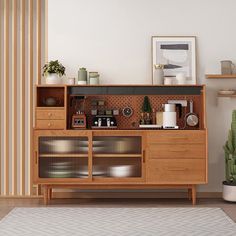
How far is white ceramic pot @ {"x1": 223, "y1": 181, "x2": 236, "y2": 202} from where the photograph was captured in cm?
568

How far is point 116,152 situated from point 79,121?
55cm

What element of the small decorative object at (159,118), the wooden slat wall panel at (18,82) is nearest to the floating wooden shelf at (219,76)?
the small decorative object at (159,118)

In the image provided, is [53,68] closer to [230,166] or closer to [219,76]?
[219,76]

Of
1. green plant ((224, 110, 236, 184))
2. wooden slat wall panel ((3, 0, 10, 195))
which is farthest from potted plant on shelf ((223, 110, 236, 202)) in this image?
wooden slat wall panel ((3, 0, 10, 195))

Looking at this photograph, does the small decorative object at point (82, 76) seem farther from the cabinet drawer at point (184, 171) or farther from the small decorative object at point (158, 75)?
the cabinet drawer at point (184, 171)

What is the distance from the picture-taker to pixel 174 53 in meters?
6.11

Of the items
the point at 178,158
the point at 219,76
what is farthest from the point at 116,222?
the point at 219,76

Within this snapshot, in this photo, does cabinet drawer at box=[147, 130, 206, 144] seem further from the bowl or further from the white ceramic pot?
the white ceramic pot


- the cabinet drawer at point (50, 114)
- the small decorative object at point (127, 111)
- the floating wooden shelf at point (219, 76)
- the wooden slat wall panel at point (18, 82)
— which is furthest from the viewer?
the wooden slat wall panel at point (18, 82)

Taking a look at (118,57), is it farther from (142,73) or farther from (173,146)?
(173,146)

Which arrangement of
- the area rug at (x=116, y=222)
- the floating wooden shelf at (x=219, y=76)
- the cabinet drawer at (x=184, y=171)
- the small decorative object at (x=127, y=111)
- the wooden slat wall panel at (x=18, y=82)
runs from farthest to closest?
the wooden slat wall panel at (x=18, y=82) < the small decorative object at (x=127, y=111) < the floating wooden shelf at (x=219, y=76) < the cabinet drawer at (x=184, y=171) < the area rug at (x=116, y=222)

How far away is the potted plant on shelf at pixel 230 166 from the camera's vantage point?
5.70 m

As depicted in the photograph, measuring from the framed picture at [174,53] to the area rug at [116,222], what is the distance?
5.55 ft

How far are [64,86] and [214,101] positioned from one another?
1.78 meters
